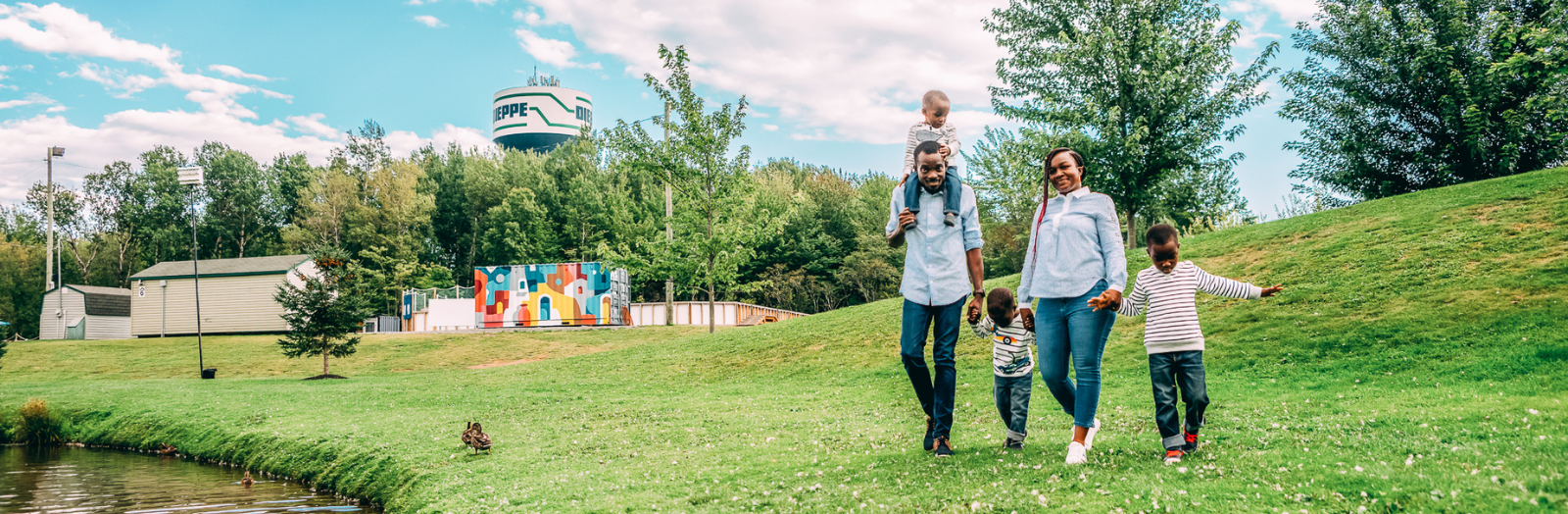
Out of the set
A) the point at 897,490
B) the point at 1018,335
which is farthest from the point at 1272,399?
the point at 897,490

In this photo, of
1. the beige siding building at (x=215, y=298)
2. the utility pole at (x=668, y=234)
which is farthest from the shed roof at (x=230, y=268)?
the utility pole at (x=668, y=234)

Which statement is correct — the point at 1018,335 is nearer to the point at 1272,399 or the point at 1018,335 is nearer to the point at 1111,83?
the point at 1272,399

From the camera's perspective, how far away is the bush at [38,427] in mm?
17469

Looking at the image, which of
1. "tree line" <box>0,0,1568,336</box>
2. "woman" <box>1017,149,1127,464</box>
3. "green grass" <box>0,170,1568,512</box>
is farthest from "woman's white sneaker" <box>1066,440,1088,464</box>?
"tree line" <box>0,0,1568,336</box>

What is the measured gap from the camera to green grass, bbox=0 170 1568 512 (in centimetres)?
502

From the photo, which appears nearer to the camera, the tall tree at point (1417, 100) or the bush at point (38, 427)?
the bush at point (38, 427)

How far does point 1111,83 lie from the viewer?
2480cm

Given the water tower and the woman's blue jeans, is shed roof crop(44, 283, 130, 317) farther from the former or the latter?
the woman's blue jeans

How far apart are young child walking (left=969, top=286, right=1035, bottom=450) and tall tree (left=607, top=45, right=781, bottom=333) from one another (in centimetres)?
2323

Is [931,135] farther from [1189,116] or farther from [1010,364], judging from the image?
[1189,116]

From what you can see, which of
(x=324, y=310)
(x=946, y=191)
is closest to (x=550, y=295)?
(x=324, y=310)

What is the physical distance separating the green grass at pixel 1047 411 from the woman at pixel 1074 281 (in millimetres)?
541

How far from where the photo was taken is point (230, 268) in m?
48.1

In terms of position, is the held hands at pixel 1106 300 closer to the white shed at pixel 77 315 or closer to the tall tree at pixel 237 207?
the white shed at pixel 77 315
